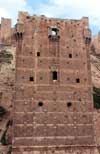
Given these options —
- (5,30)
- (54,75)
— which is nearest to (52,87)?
(54,75)

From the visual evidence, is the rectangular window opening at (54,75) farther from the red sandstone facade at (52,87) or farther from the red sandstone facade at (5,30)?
the red sandstone facade at (5,30)

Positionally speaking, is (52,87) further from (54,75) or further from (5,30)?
(5,30)

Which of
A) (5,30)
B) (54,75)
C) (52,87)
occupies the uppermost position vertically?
(5,30)

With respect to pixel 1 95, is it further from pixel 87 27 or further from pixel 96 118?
pixel 87 27

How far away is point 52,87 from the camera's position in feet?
106

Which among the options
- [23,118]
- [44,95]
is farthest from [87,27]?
[23,118]

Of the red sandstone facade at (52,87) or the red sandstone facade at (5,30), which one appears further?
the red sandstone facade at (5,30)

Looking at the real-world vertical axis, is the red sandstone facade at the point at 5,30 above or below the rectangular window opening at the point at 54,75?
above

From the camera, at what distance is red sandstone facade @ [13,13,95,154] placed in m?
30.6

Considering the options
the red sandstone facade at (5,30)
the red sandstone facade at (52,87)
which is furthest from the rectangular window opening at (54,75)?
the red sandstone facade at (5,30)

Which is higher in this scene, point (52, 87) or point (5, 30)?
point (5, 30)

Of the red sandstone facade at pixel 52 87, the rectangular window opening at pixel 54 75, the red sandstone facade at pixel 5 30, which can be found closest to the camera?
the red sandstone facade at pixel 52 87

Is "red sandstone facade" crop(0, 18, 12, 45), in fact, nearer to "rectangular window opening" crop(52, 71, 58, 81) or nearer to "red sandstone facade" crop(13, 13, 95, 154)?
"red sandstone facade" crop(13, 13, 95, 154)

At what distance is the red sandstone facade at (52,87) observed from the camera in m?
30.6
